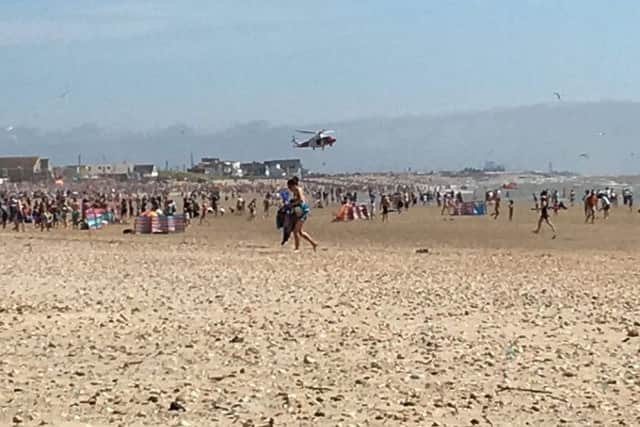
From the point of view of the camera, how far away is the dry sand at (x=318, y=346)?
6500 millimetres

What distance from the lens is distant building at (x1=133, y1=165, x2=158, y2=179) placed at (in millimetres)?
139875

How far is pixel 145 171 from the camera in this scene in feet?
494

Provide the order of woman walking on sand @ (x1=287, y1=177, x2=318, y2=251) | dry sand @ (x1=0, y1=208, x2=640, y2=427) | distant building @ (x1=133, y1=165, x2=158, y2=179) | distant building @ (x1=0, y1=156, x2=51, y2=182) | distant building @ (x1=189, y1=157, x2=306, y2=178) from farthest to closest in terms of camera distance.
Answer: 1. distant building @ (x1=189, y1=157, x2=306, y2=178)
2. distant building @ (x1=133, y1=165, x2=158, y2=179)
3. distant building @ (x1=0, y1=156, x2=51, y2=182)
4. woman walking on sand @ (x1=287, y1=177, x2=318, y2=251)
5. dry sand @ (x1=0, y1=208, x2=640, y2=427)

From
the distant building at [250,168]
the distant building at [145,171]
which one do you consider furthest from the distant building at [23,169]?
the distant building at [250,168]

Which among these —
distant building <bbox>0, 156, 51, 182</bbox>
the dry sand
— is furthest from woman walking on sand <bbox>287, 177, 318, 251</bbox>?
distant building <bbox>0, 156, 51, 182</bbox>

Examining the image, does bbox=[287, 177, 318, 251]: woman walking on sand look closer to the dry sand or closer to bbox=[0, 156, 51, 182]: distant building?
the dry sand

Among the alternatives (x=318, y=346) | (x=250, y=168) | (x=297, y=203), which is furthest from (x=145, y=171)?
(x=318, y=346)

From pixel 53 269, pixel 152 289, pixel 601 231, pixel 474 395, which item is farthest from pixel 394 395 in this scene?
pixel 601 231

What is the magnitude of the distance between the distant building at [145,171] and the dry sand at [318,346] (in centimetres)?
12390

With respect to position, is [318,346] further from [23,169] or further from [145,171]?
[145,171]

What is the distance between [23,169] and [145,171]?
93.1 ft

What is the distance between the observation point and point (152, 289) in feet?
44.4

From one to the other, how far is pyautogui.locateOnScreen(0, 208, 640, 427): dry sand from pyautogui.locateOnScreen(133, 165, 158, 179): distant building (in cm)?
12390

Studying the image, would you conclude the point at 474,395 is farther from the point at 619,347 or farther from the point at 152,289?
the point at 152,289
